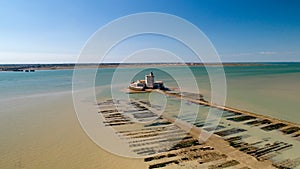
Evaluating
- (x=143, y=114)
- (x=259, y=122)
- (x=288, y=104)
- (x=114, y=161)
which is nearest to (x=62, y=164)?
(x=114, y=161)

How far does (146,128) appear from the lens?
12.2m

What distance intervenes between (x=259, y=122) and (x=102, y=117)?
30.6 ft

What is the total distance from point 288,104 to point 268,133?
27.3ft

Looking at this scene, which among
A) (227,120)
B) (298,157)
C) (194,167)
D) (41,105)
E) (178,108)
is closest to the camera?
(194,167)

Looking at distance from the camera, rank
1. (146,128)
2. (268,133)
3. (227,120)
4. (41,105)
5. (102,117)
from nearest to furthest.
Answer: (268,133)
(146,128)
(227,120)
(102,117)
(41,105)

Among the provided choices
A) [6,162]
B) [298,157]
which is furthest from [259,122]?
[6,162]

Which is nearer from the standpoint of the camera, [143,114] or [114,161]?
[114,161]

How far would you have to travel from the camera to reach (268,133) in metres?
11.1

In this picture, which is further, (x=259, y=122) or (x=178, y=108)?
(x=178, y=108)

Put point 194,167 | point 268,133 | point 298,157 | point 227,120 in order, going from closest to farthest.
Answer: point 194,167 < point 298,157 < point 268,133 < point 227,120

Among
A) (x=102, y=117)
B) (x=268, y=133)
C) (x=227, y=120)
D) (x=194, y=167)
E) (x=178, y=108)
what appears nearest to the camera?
(x=194, y=167)

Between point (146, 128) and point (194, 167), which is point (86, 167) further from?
point (146, 128)

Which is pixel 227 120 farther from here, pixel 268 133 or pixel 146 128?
pixel 146 128

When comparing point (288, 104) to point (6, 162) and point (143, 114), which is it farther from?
point (6, 162)
